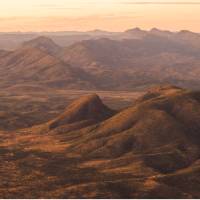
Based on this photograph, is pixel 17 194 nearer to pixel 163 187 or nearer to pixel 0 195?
pixel 0 195

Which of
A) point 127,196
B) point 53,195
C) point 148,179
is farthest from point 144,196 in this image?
point 53,195

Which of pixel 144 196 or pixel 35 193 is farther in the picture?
pixel 35 193

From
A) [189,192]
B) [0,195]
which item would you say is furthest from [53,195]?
[189,192]

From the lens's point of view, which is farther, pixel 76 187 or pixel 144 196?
pixel 76 187

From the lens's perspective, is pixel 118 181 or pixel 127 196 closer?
pixel 127 196

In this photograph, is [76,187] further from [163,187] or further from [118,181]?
[163,187]

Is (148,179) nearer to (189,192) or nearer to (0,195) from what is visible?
(189,192)

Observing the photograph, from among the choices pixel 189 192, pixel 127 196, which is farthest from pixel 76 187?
pixel 189 192
